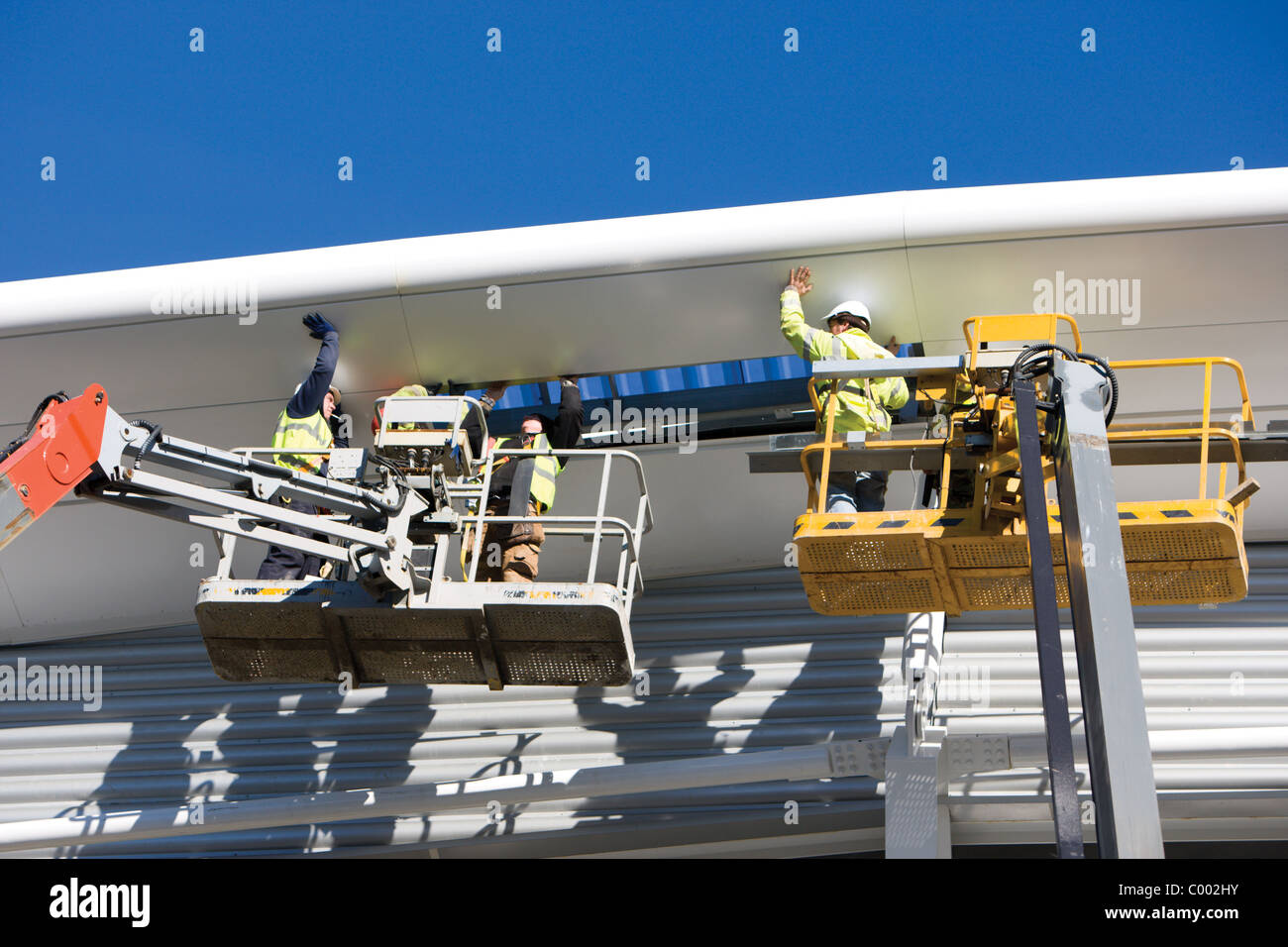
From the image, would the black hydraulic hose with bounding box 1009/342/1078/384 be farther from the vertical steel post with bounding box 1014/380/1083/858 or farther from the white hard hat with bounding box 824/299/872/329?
the white hard hat with bounding box 824/299/872/329

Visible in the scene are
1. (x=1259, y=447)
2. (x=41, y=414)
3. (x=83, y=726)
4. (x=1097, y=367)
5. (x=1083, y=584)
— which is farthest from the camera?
(x=83, y=726)

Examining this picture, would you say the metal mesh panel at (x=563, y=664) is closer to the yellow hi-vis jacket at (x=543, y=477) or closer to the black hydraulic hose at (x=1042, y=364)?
the yellow hi-vis jacket at (x=543, y=477)

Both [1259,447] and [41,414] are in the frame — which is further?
[1259,447]

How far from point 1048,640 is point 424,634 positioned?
3.67 m

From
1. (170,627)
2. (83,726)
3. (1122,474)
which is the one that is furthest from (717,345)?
(83,726)

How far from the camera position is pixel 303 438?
9.07 metres

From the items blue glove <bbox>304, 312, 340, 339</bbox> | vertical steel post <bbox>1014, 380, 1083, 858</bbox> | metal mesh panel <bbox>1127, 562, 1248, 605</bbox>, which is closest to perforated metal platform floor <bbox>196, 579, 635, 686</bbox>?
vertical steel post <bbox>1014, 380, 1083, 858</bbox>

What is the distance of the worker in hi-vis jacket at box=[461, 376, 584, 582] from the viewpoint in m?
8.17

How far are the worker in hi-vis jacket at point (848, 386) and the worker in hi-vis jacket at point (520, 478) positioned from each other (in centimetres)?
168

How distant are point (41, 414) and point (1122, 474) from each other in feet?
23.7

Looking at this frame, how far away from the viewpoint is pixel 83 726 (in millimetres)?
10367

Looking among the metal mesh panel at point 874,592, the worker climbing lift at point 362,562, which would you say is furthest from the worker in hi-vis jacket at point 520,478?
the metal mesh panel at point 874,592
